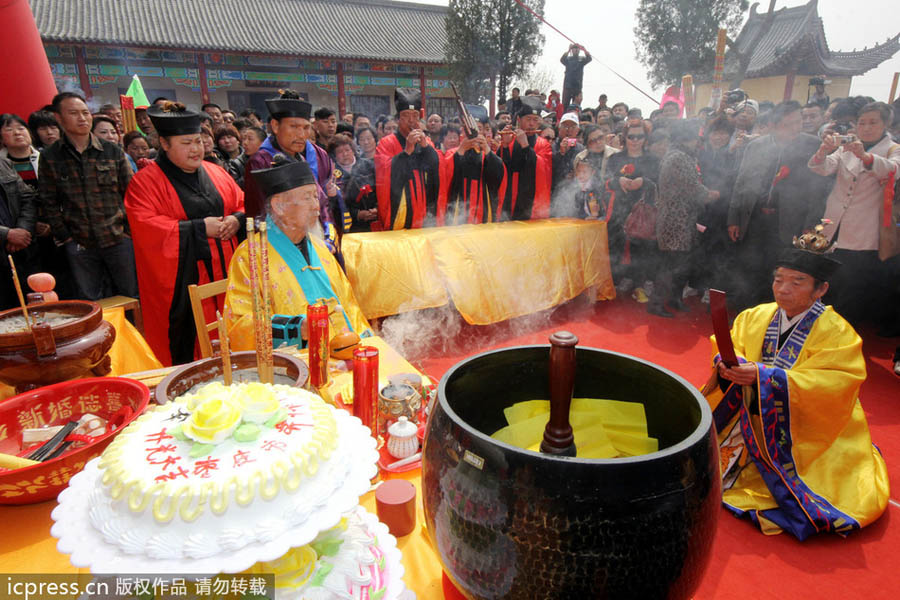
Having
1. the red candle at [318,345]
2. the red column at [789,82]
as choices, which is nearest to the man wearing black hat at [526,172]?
the red candle at [318,345]

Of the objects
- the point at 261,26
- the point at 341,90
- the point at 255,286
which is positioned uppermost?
the point at 261,26

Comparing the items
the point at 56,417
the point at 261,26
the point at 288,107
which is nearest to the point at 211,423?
the point at 56,417

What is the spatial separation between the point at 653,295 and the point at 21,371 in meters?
5.66

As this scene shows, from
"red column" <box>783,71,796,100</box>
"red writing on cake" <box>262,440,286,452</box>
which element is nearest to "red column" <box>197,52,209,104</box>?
"red writing on cake" <box>262,440,286,452</box>

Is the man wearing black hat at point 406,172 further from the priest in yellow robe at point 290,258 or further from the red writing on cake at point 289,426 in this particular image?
the red writing on cake at point 289,426

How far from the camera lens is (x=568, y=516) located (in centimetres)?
61

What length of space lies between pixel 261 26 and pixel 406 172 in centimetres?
1963

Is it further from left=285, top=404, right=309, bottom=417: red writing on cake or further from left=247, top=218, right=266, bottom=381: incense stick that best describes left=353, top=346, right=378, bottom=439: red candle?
left=285, top=404, right=309, bottom=417: red writing on cake

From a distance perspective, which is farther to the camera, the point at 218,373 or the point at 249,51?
the point at 249,51

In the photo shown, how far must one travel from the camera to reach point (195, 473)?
2.69ft

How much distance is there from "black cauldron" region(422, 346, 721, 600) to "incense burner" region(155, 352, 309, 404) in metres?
0.89

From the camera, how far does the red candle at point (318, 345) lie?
1656 mm

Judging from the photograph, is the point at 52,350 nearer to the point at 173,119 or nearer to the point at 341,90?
the point at 173,119

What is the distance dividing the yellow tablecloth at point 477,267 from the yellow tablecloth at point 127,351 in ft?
6.06
